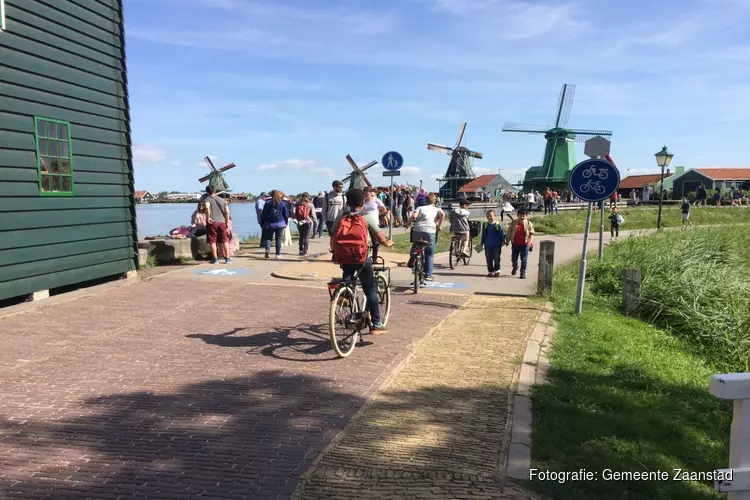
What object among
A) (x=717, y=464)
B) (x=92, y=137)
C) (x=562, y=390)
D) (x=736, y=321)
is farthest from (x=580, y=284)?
(x=92, y=137)

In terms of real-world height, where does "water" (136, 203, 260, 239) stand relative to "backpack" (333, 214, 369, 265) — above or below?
below

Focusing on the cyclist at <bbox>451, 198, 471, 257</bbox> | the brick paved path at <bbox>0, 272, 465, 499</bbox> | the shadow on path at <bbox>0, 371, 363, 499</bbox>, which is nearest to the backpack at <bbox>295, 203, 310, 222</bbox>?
the cyclist at <bbox>451, 198, 471, 257</bbox>

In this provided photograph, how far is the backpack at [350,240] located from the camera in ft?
21.2

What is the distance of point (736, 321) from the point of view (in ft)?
33.1

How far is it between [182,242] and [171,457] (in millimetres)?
11011

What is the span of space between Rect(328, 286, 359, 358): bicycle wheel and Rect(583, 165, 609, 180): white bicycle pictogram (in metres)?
4.43

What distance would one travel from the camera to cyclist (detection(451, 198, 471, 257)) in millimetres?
14109

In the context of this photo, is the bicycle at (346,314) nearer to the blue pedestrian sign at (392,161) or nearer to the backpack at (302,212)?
the backpack at (302,212)

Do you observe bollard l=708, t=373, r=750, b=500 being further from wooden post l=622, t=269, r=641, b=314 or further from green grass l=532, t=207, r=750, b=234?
green grass l=532, t=207, r=750, b=234

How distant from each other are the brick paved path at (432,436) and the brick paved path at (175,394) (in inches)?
8.7

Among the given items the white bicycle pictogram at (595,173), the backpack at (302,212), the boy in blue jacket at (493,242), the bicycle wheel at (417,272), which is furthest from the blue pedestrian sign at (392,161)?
the white bicycle pictogram at (595,173)

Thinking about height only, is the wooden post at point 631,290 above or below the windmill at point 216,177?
below

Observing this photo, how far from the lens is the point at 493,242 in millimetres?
12883

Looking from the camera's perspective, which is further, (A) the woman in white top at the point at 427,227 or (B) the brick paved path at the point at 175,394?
(A) the woman in white top at the point at 427,227
